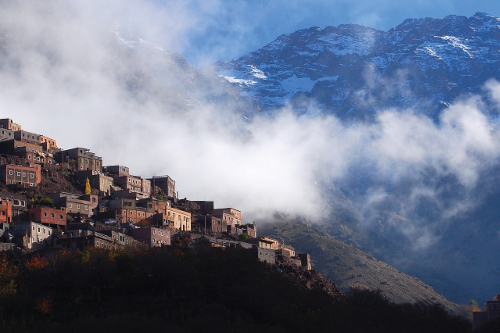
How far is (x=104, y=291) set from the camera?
67.3m

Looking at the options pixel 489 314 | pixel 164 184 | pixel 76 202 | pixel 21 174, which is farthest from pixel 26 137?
pixel 489 314

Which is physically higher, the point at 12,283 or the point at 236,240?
the point at 236,240

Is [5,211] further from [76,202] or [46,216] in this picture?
[76,202]

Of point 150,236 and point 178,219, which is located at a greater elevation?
point 178,219

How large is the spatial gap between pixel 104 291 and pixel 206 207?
48240 millimetres

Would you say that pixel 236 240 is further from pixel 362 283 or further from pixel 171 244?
pixel 362 283

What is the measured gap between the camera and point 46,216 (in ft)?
258

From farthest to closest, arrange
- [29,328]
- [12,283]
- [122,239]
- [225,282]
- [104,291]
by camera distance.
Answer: [122,239]
[225,282]
[104,291]
[12,283]
[29,328]

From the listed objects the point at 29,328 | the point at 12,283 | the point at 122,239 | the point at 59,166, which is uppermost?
the point at 59,166

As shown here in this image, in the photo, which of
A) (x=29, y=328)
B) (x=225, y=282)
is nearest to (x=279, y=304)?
(x=225, y=282)

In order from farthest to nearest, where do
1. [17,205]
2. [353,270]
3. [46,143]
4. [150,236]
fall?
[353,270] → [46,143] → [150,236] → [17,205]

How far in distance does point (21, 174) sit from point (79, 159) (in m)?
16.5

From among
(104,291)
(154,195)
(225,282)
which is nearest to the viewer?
(104,291)

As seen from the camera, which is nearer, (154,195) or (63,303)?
(63,303)
